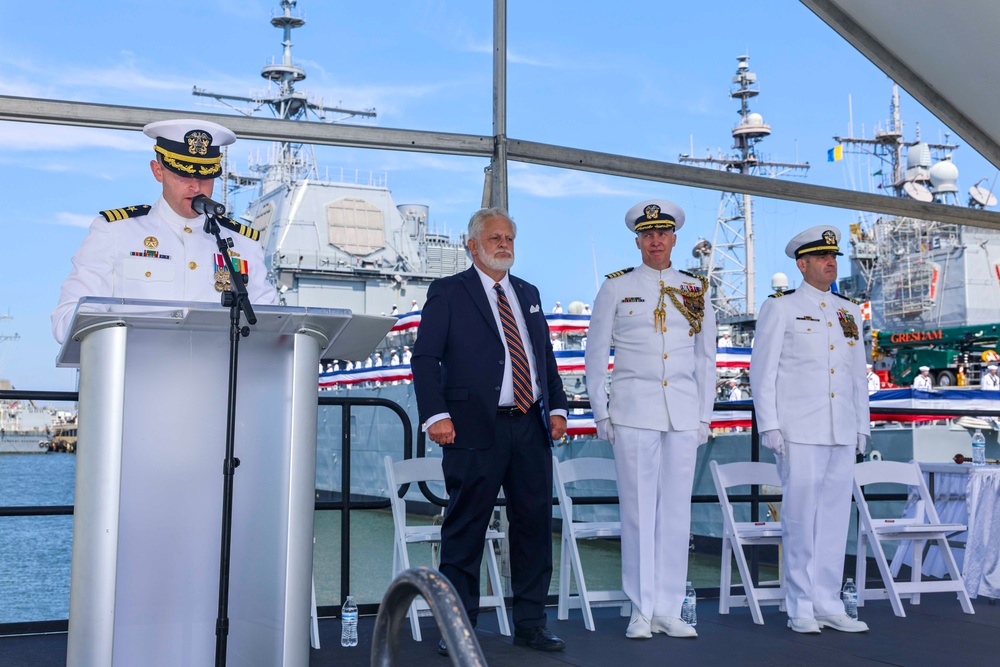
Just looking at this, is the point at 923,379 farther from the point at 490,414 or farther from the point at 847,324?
the point at 490,414

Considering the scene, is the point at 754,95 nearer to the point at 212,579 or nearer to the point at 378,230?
the point at 378,230

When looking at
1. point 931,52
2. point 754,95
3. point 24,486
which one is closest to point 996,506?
point 931,52

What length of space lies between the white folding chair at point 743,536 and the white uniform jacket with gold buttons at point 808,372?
40 centimetres

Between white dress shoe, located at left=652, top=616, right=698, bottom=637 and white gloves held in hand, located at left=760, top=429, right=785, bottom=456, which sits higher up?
white gloves held in hand, located at left=760, top=429, right=785, bottom=456

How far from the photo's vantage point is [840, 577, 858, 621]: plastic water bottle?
4.86 meters

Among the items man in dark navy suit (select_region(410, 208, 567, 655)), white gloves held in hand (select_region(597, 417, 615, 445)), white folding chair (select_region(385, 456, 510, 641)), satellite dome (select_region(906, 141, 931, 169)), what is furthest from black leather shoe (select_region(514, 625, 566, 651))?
satellite dome (select_region(906, 141, 931, 169))

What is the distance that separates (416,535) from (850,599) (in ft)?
6.99

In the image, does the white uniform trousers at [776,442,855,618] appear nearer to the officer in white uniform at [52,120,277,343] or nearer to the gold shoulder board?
the officer in white uniform at [52,120,277,343]

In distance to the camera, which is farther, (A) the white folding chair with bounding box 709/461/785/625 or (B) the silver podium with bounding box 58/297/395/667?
(A) the white folding chair with bounding box 709/461/785/625

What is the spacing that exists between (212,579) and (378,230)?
28275mm

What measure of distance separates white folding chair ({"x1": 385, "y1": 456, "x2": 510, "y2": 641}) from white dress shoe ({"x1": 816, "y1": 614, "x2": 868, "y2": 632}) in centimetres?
141

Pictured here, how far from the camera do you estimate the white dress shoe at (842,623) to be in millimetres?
4527

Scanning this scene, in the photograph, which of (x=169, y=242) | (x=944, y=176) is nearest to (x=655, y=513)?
(x=169, y=242)

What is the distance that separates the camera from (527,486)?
12.8ft
